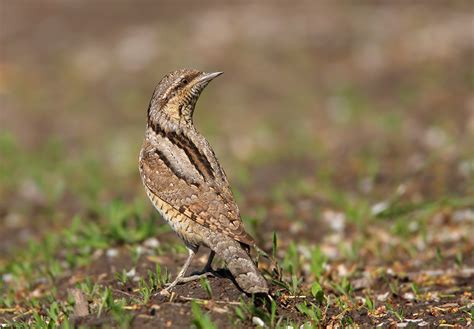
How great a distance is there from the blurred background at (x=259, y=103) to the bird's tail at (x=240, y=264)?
8.57 feet

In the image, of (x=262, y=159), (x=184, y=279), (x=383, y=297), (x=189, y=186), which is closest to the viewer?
(x=184, y=279)

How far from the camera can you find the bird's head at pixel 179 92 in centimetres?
557

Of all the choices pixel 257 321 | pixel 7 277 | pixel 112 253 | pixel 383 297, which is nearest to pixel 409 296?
pixel 383 297

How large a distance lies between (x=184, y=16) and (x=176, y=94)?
38.8ft

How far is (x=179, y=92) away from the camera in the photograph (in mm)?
5578

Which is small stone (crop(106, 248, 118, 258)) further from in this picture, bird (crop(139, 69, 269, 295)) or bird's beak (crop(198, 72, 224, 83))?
bird's beak (crop(198, 72, 224, 83))

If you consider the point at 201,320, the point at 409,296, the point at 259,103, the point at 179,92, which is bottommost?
the point at 409,296

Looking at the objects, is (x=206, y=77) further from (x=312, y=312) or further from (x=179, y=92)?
(x=312, y=312)

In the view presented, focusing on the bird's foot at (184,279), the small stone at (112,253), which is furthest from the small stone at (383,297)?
the small stone at (112,253)

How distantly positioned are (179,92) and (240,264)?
1.57 metres

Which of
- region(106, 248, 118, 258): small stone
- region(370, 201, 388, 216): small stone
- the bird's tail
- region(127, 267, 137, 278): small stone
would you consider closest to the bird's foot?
the bird's tail

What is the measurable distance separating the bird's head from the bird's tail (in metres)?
1.12

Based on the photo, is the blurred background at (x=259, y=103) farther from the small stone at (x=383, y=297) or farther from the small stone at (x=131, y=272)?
the small stone at (x=383, y=297)

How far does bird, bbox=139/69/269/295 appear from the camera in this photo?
477 centimetres
